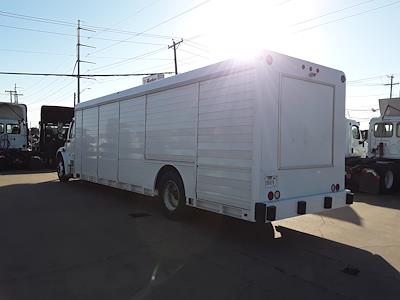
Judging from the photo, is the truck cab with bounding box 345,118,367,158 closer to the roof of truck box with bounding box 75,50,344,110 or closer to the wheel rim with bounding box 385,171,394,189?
the wheel rim with bounding box 385,171,394,189

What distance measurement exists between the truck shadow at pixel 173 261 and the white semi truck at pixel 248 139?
0.63 metres

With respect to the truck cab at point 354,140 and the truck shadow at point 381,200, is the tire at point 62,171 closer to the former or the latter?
the truck shadow at point 381,200

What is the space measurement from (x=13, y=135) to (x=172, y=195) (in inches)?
736

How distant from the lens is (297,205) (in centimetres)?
699

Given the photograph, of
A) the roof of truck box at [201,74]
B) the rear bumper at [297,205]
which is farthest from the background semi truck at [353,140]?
the roof of truck box at [201,74]

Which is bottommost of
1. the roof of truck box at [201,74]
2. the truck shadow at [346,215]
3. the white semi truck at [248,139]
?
the truck shadow at [346,215]

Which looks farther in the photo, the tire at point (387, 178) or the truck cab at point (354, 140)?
the truck cab at point (354, 140)

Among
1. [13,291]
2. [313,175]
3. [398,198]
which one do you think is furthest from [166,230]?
[398,198]

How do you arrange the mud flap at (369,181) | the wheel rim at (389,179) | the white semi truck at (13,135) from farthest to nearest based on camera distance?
the white semi truck at (13,135) < the wheel rim at (389,179) < the mud flap at (369,181)

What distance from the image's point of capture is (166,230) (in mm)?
7945

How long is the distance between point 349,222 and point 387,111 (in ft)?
28.1

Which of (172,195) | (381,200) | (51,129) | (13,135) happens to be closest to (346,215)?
(381,200)

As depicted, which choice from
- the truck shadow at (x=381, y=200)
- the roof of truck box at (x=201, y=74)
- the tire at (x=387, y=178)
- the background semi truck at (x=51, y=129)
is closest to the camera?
the roof of truck box at (x=201, y=74)

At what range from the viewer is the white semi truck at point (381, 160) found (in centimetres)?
1441
